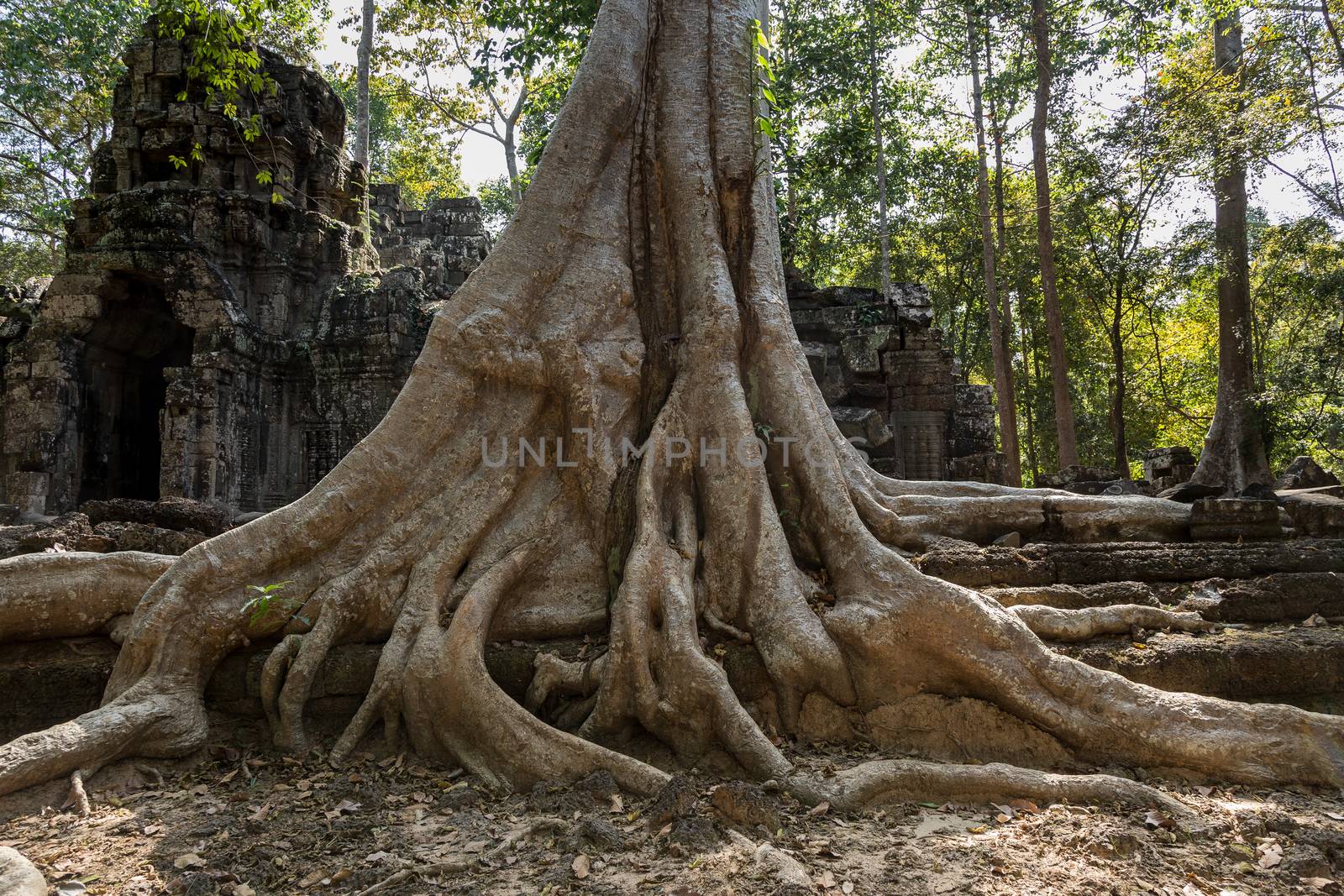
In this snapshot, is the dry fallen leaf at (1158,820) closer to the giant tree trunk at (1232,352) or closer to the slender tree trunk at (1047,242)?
the giant tree trunk at (1232,352)

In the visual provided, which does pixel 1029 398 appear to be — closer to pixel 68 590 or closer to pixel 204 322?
pixel 204 322

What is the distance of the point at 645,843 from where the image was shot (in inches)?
89.5

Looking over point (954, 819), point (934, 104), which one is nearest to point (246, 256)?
point (954, 819)

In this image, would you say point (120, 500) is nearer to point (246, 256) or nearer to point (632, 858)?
point (632, 858)

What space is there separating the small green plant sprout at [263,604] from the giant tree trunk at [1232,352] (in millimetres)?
8952

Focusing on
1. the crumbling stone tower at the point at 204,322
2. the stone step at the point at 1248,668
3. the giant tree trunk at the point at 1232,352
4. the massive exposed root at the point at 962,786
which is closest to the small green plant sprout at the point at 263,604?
the massive exposed root at the point at 962,786

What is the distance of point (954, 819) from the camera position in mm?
2438

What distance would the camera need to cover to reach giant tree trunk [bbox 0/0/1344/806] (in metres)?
2.81

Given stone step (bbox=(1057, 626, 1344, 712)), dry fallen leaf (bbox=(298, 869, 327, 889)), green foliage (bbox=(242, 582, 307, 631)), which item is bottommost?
dry fallen leaf (bbox=(298, 869, 327, 889))

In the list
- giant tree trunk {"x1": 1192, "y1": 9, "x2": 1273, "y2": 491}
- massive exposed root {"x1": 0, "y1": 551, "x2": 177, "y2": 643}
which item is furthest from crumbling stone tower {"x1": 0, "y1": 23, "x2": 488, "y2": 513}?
giant tree trunk {"x1": 1192, "y1": 9, "x2": 1273, "y2": 491}

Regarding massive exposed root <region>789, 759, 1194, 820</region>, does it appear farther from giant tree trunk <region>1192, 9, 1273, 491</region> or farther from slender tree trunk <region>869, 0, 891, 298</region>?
slender tree trunk <region>869, 0, 891, 298</region>

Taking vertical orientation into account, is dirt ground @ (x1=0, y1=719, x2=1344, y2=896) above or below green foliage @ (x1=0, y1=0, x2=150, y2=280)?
below

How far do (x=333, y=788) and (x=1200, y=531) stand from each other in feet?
13.5

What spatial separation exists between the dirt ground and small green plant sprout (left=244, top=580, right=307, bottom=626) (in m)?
0.72
